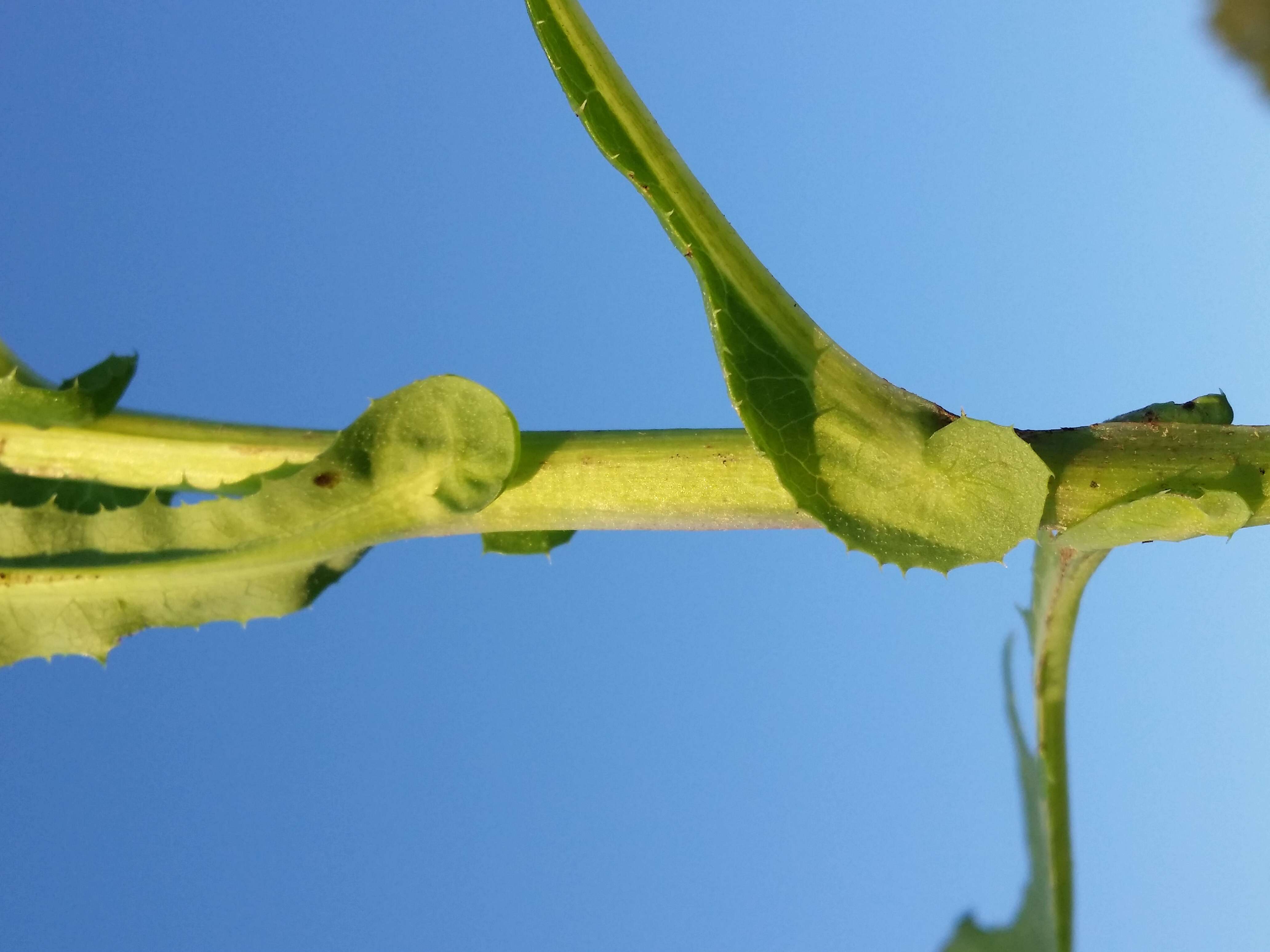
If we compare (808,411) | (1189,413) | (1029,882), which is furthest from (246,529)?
(1029,882)

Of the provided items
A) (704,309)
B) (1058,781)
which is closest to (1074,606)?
(1058,781)

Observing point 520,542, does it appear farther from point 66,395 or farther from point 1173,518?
point 1173,518

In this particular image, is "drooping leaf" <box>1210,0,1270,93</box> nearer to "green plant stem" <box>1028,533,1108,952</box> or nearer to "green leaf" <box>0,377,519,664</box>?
"green plant stem" <box>1028,533,1108,952</box>

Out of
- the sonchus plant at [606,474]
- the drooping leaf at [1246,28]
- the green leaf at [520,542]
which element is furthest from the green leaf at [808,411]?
the drooping leaf at [1246,28]

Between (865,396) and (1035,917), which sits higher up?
(865,396)

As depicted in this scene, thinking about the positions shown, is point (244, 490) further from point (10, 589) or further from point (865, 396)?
point (865, 396)

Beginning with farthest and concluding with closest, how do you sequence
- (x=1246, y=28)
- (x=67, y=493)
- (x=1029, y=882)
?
(x=1246, y=28) < (x=1029, y=882) < (x=67, y=493)
